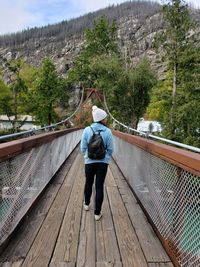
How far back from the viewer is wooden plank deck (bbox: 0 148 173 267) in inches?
102

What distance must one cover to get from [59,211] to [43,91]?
3431cm

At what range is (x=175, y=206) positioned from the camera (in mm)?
2600

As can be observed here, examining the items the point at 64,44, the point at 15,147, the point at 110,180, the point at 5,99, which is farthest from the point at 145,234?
the point at 64,44

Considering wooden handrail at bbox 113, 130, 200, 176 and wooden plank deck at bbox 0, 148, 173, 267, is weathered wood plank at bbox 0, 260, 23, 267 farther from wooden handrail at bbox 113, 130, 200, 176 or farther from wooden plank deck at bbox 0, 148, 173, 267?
wooden handrail at bbox 113, 130, 200, 176

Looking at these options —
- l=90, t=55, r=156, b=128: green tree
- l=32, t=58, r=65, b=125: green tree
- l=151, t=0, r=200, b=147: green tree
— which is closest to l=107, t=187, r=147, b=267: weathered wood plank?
l=151, t=0, r=200, b=147: green tree

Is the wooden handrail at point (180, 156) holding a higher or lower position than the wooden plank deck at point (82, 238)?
higher

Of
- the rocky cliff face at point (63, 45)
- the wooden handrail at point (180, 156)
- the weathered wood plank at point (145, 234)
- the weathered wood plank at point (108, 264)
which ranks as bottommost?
the weathered wood plank at point (145, 234)

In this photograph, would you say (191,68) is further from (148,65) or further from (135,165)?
(135,165)

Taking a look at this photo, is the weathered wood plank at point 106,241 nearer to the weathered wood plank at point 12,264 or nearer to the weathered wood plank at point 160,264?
the weathered wood plank at point 160,264

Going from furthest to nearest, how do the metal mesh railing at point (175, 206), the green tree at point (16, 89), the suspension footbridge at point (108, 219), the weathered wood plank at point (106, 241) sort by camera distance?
the green tree at point (16, 89) → the weathered wood plank at point (106, 241) → the suspension footbridge at point (108, 219) → the metal mesh railing at point (175, 206)

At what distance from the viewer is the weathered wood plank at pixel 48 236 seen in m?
2.58

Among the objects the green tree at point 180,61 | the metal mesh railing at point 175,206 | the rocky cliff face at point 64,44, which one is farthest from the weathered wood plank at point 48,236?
the rocky cliff face at point 64,44

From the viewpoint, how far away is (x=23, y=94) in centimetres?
3444

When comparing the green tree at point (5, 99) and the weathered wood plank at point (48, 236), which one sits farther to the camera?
the green tree at point (5, 99)
